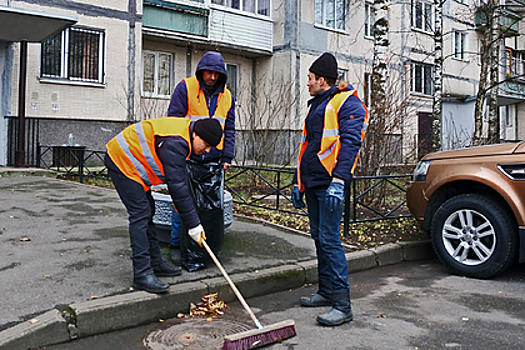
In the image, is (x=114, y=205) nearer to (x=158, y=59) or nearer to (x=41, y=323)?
(x=41, y=323)

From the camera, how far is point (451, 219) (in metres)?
5.59

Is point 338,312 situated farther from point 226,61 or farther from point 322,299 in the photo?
point 226,61

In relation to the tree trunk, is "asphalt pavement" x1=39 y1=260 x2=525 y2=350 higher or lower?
lower

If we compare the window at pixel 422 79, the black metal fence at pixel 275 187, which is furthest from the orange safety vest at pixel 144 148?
the window at pixel 422 79

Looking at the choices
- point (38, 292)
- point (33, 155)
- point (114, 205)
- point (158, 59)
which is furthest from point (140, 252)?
point (158, 59)

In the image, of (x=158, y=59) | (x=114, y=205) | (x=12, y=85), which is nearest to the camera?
(x=114, y=205)

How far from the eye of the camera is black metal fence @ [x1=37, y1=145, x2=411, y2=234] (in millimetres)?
7426

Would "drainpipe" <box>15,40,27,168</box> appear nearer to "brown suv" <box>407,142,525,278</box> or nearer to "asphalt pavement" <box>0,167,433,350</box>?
"asphalt pavement" <box>0,167,433,350</box>

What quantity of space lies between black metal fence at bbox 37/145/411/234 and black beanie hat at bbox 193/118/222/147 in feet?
4.93

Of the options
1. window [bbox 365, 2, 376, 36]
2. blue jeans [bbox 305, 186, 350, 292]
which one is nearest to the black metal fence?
blue jeans [bbox 305, 186, 350, 292]

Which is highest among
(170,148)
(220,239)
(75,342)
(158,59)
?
(158,59)

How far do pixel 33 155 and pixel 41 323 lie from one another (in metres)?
11.9

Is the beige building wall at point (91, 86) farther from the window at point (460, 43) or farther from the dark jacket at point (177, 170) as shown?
the window at point (460, 43)

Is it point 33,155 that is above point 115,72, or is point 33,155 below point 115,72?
below
